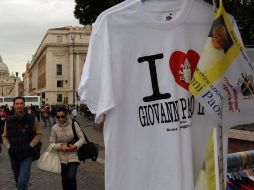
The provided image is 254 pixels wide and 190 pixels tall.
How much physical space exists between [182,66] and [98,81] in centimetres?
53

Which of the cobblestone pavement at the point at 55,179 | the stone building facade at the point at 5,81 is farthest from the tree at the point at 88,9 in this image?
the stone building facade at the point at 5,81

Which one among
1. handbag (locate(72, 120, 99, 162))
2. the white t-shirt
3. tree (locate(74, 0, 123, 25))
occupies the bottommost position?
handbag (locate(72, 120, 99, 162))

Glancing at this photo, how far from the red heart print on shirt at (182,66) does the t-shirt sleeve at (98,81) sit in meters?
0.40

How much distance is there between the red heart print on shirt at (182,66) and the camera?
10.4 ft

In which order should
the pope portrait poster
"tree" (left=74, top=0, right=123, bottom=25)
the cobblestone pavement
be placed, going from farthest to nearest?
1. "tree" (left=74, top=0, right=123, bottom=25)
2. the cobblestone pavement
3. the pope portrait poster

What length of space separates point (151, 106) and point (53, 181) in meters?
7.16

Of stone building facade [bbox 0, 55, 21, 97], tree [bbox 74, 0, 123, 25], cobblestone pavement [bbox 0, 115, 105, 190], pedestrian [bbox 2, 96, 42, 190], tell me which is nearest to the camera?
pedestrian [bbox 2, 96, 42, 190]

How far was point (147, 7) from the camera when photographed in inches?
127

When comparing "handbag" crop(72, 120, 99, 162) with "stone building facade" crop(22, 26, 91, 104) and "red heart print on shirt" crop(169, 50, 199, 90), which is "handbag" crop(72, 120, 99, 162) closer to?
"red heart print on shirt" crop(169, 50, 199, 90)

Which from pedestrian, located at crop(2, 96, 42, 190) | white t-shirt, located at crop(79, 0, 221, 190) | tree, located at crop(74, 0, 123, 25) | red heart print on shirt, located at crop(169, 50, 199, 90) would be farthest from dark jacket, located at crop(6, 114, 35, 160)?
tree, located at crop(74, 0, 123, 25)

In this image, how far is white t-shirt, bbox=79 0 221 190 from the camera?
10.4 ft

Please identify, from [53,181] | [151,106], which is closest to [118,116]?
[151,106]

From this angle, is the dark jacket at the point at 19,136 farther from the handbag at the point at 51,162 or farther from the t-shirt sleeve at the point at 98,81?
the t-shirt sleeve at the point at 98,81

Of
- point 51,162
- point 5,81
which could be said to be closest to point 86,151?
point 51,162
